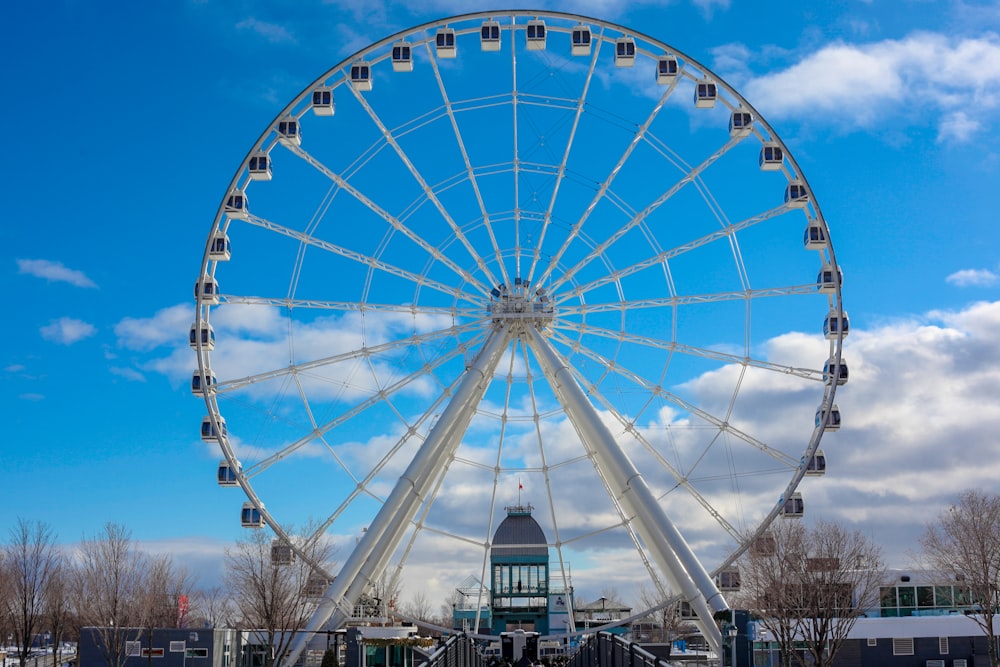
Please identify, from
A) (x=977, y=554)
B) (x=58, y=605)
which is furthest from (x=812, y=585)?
(x=58, y=605)

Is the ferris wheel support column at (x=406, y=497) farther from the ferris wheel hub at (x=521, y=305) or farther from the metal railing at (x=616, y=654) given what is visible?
the metal railing at (x=616, y=654)

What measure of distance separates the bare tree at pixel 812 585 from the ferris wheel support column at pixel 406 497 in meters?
10.7

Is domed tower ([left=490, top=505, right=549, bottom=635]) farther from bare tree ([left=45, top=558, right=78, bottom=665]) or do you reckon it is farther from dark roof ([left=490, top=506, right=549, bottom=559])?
bare tree ([left=45, top=558, right=78, bottom=665])

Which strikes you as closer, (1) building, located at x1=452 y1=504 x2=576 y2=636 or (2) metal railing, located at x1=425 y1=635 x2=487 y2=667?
(2) metal railing, located at x1=425 y1=635 x2=487 y2=667

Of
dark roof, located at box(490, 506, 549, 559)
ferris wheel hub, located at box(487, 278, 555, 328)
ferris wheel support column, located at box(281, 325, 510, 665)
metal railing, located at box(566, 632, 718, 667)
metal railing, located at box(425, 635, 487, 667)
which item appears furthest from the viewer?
dark roof, located at box(490, 506, 549, 559)

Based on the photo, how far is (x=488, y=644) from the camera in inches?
2227

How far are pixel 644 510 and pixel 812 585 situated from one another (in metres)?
13.9

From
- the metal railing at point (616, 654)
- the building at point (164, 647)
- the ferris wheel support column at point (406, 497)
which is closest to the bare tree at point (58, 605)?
the building at point (164, 647)

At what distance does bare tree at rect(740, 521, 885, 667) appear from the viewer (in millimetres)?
42531

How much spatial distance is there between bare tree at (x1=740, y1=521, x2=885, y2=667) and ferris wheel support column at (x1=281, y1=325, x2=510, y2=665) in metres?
10.7

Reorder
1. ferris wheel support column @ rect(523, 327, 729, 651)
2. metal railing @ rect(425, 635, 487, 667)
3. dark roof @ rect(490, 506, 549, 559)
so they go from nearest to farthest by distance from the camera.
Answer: metal railing @ rect(425, 635, 487, 667) → ferris wheel support column @ rect(523, 327, 729, 651) → dark roof @ rect(490, 506, 549, 559)

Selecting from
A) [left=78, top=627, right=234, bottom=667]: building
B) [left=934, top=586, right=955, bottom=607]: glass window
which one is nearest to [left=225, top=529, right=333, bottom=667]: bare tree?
[left=78, top=627, right=234, bottom=667]: building

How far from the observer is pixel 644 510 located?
111 feet

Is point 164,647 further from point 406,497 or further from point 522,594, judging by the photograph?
point 522,594
